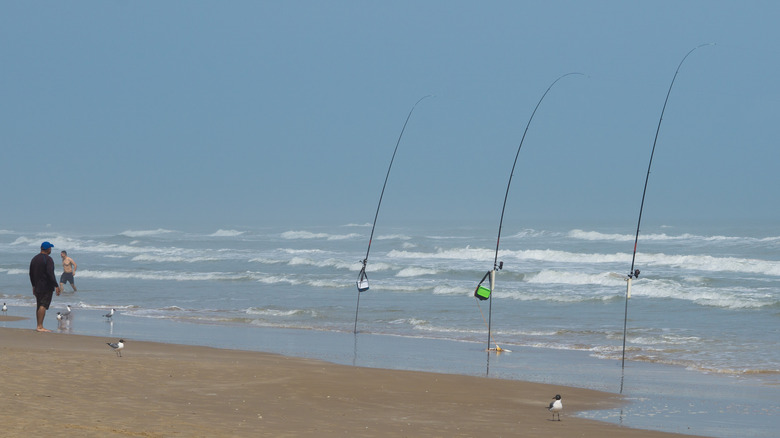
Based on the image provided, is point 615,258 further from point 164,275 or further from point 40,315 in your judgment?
point 40,315

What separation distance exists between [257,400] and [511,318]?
9.73 m

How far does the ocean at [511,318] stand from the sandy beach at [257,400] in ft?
2.38

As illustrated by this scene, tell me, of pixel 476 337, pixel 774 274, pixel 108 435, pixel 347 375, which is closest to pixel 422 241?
pixel 774 274

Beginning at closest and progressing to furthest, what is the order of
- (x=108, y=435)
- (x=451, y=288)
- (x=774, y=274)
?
(x=108, y=435) < (x=451, y=288) < (x=774, y=274)

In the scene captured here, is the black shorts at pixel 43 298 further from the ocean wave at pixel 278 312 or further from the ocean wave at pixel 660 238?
the ocean wave at pixel 660 238

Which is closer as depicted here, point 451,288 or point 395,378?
point 395,378

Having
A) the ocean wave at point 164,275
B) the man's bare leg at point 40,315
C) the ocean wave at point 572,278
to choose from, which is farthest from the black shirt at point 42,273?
the ocean wave at point 572,278

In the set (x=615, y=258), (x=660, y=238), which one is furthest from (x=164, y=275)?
(x=660, y=238)

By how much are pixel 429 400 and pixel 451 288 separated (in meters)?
14.4

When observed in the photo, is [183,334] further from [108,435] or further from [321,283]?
[321,283]

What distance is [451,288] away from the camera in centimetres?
2202

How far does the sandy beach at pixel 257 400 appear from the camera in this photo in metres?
5.87

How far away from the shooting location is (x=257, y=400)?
720 centimetres

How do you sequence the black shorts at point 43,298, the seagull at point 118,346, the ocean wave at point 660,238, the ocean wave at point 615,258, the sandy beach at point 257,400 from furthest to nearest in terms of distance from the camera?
the ocean wave at point 660,238
the ocean wave at point 615,258
the black shorts at point 43,298
the seagull at point 118,346
the sandy beach at point 257,400
